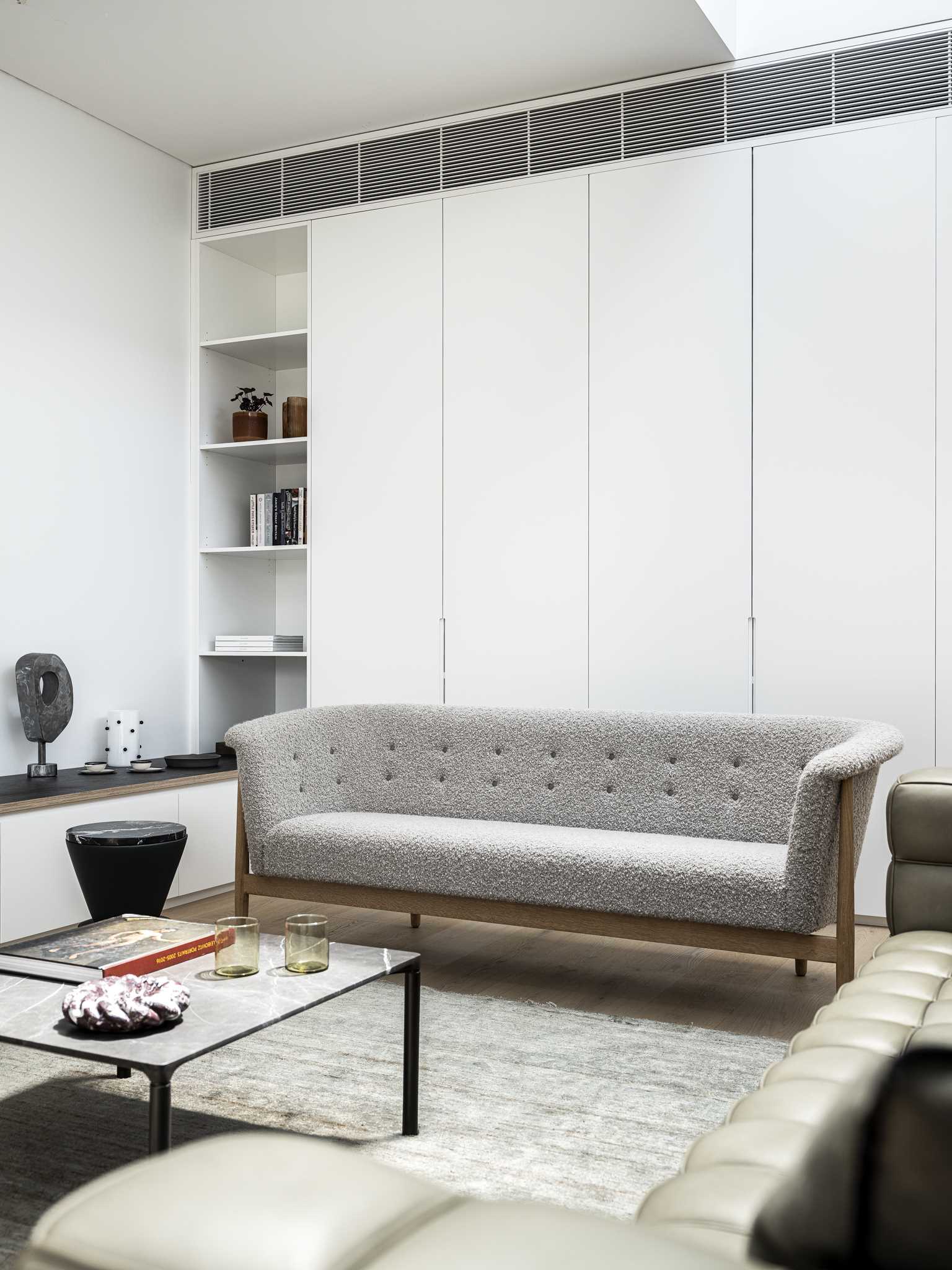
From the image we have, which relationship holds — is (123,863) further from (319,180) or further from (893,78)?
(893,78)

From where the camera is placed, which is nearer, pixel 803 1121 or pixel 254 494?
pixel 803 1121

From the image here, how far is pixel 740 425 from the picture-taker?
13.8ft

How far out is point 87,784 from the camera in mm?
4062

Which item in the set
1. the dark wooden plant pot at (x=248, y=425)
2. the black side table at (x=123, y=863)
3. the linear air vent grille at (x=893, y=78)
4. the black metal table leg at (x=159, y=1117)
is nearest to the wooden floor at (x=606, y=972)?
the black side table at (x=123, y=863)

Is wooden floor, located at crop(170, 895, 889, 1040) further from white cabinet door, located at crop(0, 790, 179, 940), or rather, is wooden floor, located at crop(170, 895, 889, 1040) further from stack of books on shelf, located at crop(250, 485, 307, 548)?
stack of books on shelf, located at crop(250, 485, 307, 548)

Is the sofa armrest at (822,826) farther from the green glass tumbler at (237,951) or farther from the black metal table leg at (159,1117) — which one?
the black metal table leg at (159,1117)

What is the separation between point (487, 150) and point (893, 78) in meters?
1.55

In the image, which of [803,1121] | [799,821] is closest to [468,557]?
[799,821]

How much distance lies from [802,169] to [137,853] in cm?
324

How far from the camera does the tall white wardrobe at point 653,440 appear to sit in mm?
3959

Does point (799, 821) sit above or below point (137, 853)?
above

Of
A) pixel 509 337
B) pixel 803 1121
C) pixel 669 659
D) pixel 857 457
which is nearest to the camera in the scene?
pixel 803 1121

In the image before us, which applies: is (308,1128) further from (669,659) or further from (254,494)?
(254,494)

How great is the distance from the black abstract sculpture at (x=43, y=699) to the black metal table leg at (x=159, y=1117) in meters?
2.81
